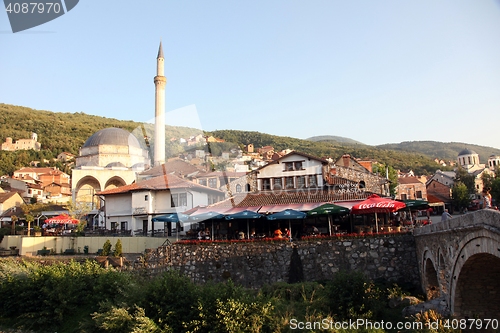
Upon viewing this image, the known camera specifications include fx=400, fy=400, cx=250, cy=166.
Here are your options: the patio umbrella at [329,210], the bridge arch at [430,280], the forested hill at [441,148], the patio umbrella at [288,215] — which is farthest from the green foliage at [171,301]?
the forested hill at [441,148]

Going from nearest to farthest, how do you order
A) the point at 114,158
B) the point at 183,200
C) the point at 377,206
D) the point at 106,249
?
1. the point at 377,206
2. the point at 106,249
3. the point at 183,200
4. the point at 114,158

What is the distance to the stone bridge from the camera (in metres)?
9.52

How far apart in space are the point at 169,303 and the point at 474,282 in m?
9.49

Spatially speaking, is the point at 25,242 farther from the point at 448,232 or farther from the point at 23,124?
the point at 23,124

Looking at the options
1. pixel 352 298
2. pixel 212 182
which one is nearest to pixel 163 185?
pixel 212 182

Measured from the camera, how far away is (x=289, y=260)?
1909 centimetres

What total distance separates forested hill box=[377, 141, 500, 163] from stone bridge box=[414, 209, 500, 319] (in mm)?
119024

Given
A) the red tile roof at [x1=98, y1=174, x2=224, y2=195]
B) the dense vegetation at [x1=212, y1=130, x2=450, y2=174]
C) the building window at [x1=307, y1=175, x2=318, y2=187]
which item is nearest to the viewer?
the building window at [x1=307, y1=175, x2=318, y2=187]

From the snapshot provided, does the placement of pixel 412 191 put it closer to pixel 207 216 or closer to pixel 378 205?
pixel 378 205

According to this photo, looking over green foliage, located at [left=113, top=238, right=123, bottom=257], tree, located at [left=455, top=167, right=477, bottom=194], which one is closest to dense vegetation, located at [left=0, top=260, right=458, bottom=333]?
green foliage, located at [left=113, top=238, right=123, bottom=257]

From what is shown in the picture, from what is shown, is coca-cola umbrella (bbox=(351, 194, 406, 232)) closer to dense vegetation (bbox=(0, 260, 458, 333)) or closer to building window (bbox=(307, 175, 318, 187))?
dense vegetation (bbox=(0, 260, 458, 333))

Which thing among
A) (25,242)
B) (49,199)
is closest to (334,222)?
(25,242)

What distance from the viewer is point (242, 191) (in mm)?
27484

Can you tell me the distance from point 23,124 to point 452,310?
337 ft
